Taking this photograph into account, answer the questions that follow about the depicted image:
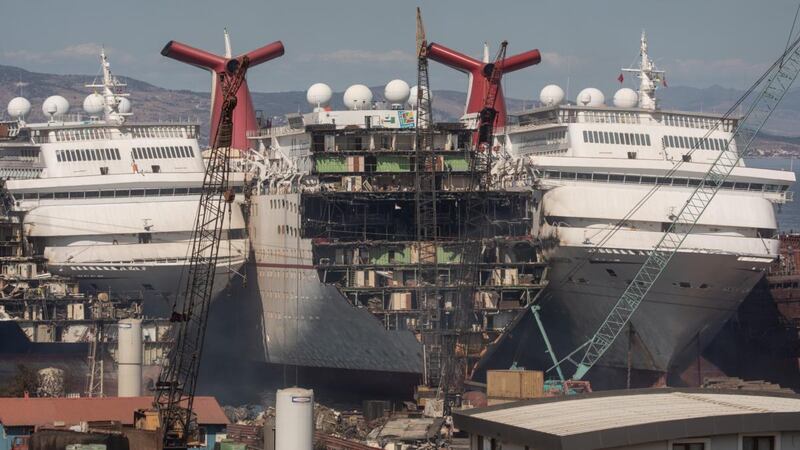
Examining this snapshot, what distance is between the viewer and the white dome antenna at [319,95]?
115 meters

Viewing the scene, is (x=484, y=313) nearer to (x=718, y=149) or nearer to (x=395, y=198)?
(x=395, y=198)

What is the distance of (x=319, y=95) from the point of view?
11562cm

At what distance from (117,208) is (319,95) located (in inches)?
796

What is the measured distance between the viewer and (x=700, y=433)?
3912 cm

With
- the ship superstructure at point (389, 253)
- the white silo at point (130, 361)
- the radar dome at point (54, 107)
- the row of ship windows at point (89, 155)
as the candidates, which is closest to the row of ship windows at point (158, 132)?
the row of ship windows at point (89, 155)

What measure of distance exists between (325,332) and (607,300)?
45.0 ft

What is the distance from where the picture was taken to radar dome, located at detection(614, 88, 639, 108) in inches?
4154

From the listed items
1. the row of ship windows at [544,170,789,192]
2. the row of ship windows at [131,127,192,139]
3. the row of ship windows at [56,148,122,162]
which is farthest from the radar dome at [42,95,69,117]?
the row of ship windows at [544,170,789,192]

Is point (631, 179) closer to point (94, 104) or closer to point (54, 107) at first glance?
point (94, 104)

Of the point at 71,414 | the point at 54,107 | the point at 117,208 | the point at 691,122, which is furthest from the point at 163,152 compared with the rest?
the point at 71,414

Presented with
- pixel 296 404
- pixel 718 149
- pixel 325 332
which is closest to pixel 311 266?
pixel 325 332

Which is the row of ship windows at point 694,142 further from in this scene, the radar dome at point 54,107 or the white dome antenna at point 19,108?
the white dome antenna at point 19,108

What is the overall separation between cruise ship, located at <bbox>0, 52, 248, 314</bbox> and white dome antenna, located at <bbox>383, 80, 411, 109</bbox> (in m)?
10.6

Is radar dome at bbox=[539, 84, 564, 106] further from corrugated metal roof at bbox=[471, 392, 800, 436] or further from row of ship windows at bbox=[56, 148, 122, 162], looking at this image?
corrugated metal roof at bbox=[471, 392, 800, 436]
